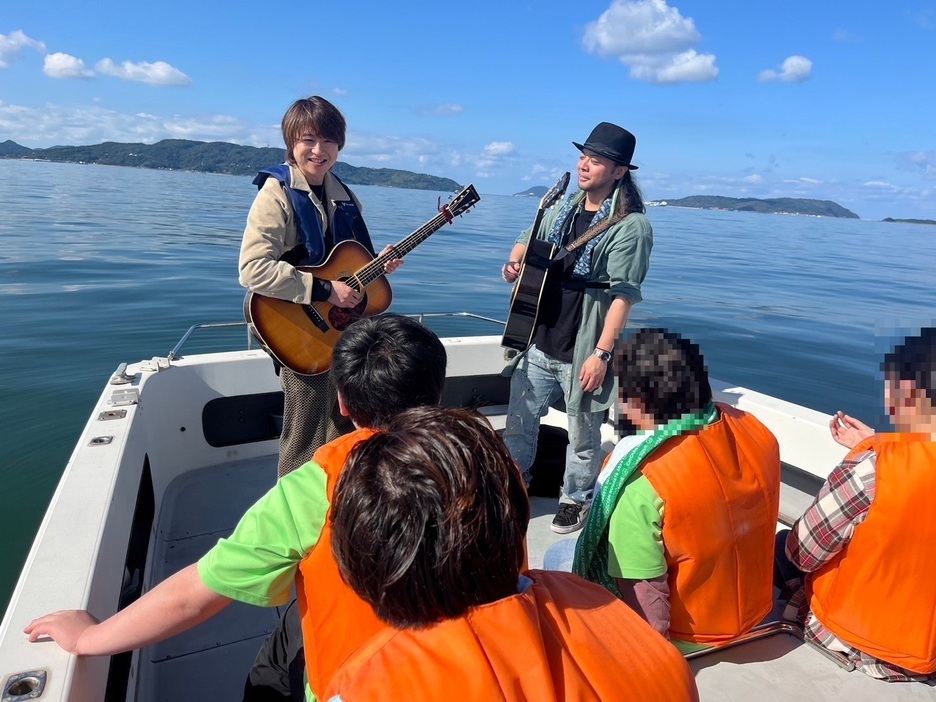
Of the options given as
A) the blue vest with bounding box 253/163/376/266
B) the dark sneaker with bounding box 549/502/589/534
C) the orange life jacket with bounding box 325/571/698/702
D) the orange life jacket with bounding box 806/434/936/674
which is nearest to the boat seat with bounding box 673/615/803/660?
the orange life jacket with bounding box 806/434/936/674

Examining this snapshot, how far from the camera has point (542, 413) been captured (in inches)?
114

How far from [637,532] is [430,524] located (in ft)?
2.85

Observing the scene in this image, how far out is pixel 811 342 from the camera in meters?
9.81

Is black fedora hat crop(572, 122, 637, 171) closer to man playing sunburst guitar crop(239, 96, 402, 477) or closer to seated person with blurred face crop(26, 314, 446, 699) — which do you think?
man playing sunburst guitar crop(239, 96, 402, 477)

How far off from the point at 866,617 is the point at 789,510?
47.6 inches

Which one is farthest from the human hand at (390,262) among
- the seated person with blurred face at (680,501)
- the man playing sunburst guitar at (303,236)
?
the seated person with blurred face at (680,501)

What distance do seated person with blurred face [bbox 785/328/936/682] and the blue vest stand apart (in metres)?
1.95

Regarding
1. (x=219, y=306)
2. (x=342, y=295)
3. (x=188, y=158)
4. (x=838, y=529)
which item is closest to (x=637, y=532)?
(x=838, y=529)

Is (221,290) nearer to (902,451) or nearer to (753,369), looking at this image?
(753,369)

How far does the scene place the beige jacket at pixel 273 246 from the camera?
7.72 ft

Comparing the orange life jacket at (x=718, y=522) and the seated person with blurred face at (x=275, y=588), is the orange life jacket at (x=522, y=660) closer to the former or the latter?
the seated person with blurred face at (x=275, y=588)

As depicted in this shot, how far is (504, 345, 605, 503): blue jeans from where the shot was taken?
2760mm

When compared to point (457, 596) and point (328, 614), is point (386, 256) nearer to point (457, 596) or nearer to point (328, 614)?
point (328, 614)

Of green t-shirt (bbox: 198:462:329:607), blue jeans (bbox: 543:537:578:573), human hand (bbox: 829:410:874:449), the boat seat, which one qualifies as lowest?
the boat seat
